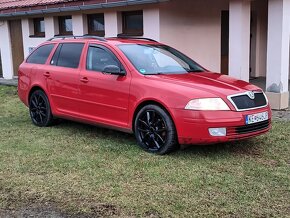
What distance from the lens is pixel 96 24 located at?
42.3 feet

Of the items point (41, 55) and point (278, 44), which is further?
point (278, 44)

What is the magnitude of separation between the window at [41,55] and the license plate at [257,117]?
4076mm

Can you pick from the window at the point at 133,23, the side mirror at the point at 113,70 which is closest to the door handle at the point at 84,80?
the side mirror at the point at 113,70

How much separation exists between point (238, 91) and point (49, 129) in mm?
3742

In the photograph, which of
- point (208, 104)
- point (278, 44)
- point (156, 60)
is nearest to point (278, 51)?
point (278, 44)

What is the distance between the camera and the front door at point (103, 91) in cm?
643

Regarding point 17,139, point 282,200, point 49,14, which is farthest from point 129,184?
point 49,14

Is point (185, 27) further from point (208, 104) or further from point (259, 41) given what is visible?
point (208, 104)

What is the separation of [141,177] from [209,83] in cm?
175

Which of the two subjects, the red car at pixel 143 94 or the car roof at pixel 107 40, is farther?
the car roof at pixel 107 40

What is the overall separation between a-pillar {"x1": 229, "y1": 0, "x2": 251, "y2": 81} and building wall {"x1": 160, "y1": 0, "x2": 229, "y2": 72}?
6.39ft

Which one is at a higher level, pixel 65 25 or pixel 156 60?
pixel 65 25

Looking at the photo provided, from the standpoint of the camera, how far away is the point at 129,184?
4.95 metres

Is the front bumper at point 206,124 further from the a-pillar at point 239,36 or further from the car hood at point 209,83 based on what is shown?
the a-pillar at point 239,36
